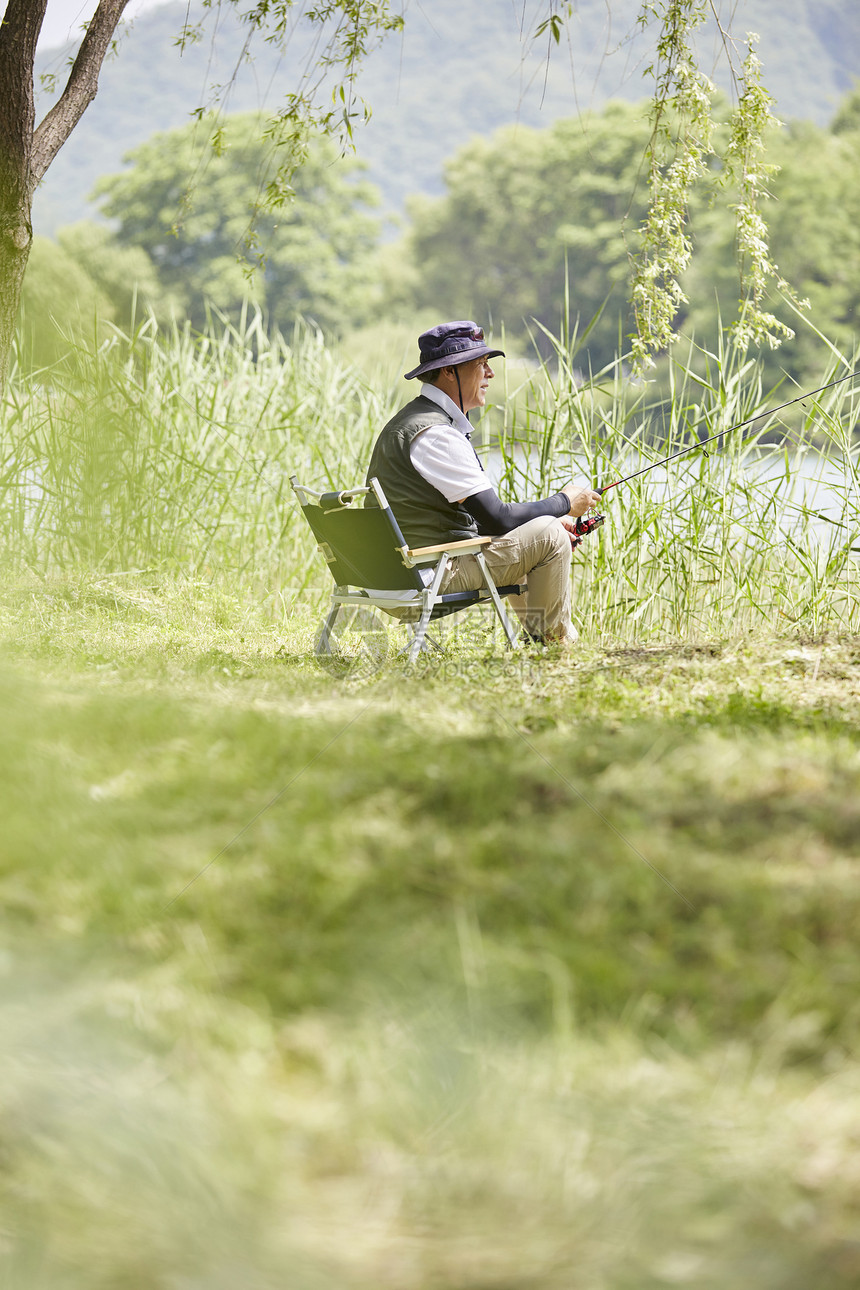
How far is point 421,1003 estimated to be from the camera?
1.71 meters

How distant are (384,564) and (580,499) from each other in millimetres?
800

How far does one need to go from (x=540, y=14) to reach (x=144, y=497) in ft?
9.55

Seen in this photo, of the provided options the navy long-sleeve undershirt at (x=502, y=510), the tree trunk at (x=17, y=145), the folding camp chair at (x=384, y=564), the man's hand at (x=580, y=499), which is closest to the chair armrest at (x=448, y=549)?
the folding camp chair at (x=384, y=564)

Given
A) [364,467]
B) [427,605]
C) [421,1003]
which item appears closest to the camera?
[421,1003]

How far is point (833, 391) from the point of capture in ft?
16.0

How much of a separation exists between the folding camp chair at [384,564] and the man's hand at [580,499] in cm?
39

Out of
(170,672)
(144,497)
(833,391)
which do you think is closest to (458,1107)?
(170,672)

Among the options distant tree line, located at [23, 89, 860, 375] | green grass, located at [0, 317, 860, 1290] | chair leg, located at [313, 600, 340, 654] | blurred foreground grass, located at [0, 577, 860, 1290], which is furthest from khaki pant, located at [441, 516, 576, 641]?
distant tree line, located at [23, 89, 860, 375]

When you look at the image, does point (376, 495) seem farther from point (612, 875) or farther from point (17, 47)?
point (17, 47)

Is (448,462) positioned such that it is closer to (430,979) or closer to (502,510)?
(502,510)

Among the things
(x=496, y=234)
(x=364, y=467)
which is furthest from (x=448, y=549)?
(x=496, y=234)

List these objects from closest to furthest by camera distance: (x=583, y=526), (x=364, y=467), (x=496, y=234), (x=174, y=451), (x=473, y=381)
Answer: (x=473, y=381)
(x=583, y=526)
(x=174, y=451)
(x=364, y=467)
(x=496, y=234)

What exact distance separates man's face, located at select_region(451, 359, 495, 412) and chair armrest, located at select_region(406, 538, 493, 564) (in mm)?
593

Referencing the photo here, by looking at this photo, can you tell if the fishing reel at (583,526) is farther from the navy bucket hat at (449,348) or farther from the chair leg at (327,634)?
the chair leg at (327,634)
